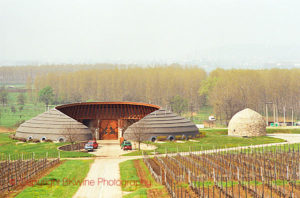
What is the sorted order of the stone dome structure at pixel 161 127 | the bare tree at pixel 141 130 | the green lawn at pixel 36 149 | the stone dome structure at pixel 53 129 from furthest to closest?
the stone dome structure at pixel 161 127 → the stone dome structure at pixel 53 129 → the bare tree at pixel 141 130 → the green lawn at pixel 36 149

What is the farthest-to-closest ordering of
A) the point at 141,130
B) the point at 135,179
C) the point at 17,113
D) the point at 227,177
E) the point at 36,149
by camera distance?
the point at 17,113, the point at 141,130, the point at 36,149, the point at 227,177, the point at 135,179

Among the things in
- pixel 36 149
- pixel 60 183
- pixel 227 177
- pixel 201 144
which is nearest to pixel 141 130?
pixel 201 144

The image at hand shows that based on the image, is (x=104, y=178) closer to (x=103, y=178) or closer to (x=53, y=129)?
(x=103, y=178)

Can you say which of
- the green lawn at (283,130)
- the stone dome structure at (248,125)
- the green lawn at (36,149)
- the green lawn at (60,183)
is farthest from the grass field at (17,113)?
the green lawn at (60,183)

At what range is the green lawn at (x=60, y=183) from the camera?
28578mm

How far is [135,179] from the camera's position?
3444cm

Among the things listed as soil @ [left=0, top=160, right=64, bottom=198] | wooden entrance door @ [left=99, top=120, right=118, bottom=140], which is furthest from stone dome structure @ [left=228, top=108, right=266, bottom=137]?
soil @ [left=0, top=160, right=64, bottom=198]

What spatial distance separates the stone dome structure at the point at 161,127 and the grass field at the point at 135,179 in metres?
23.4

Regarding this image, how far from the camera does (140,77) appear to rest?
187 m

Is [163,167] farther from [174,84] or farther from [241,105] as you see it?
[174,84]

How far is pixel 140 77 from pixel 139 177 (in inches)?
5994

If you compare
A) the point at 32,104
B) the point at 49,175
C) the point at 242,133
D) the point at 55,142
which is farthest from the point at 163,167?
the point at 32,104

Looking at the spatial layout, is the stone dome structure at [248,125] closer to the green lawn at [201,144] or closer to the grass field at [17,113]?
the green lawn at [201,144]

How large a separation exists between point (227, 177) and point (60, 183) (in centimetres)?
1614
